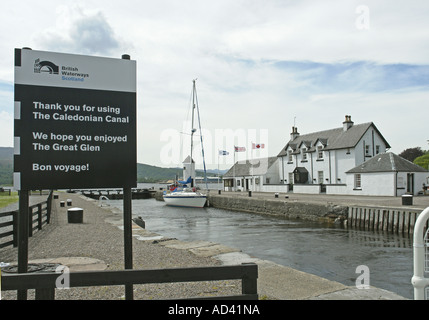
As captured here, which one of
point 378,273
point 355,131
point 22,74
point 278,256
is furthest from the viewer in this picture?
point 355,131

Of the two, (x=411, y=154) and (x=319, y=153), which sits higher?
(x=411, y=154)

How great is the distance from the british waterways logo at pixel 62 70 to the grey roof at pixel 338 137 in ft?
126

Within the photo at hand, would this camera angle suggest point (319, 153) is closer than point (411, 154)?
Yes

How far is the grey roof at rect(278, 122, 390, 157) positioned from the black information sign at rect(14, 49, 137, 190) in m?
38.0

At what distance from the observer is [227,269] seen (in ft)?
12.0

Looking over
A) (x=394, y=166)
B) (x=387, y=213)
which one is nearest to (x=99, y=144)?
(x=387, y=213)

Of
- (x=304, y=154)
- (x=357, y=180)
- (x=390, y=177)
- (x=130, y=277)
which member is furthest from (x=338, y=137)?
(x=130, y=277)

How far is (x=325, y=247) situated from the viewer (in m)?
15.7

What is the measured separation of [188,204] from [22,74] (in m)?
38.2

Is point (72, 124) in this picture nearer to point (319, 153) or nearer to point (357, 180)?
point (357, 180)

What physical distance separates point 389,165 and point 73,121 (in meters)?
33.0

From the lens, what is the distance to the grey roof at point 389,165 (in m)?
31.8

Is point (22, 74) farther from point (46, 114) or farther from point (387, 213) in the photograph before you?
point (387, 213)

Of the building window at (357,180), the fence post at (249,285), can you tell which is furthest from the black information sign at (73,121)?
the building window at (357,180)
